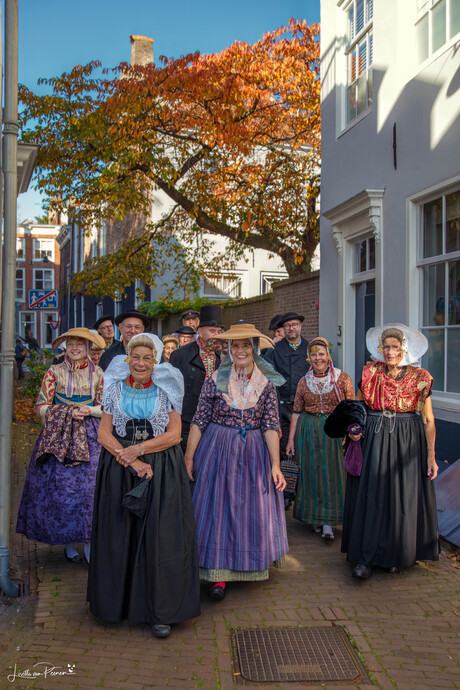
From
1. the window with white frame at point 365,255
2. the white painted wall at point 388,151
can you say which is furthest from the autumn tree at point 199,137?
the window with white frame at point 365,255

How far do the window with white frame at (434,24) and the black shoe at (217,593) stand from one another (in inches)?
237

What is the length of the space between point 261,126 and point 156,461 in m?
11.6

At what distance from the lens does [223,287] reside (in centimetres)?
2045

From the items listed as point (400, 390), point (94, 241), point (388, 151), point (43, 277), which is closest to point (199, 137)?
point (388, 151)

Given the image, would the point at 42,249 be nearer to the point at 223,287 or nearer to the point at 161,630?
the point at 223,287

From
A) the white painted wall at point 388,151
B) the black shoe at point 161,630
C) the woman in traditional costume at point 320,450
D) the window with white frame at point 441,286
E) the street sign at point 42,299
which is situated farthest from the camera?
the street sign at point 42,299

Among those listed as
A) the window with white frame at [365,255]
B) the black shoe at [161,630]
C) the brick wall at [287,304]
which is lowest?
the black shoe at [161,630]

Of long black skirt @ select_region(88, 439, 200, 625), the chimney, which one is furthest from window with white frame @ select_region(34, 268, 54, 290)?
long black skirt @ select_region(88, 439, 200, 625)

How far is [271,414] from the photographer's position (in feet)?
14.1

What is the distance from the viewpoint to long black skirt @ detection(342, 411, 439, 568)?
14.4 feet

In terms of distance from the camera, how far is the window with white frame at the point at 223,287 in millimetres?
20328

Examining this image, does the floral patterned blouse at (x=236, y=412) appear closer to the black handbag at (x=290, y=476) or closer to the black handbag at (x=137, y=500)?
the black handbag at (x=290, y=476)

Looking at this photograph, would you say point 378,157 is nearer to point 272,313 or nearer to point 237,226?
point 272,313

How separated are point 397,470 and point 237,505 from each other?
126cm
